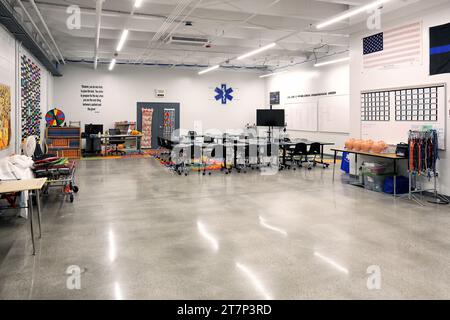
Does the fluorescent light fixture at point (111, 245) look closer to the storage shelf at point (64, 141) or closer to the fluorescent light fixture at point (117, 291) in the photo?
the fluorescent light fixture at point (117, 291)

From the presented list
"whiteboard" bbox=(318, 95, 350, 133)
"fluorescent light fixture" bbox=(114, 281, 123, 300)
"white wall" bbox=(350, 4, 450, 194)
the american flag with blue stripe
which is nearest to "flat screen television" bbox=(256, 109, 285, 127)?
"whiteboard" bbox=(318, 95, 350, 133)

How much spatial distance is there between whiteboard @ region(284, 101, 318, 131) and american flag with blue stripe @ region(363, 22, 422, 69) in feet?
19.1

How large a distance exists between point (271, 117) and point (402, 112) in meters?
4.38

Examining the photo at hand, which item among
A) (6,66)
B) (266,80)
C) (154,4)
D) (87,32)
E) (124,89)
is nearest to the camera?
(6,66)

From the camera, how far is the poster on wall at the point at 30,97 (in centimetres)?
798

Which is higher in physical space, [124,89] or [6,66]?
[124,89]

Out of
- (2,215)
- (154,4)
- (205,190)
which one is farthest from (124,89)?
(2,215)

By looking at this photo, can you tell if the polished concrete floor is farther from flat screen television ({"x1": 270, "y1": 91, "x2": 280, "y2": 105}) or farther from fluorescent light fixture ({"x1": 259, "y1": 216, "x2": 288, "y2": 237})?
flat screen television ({"x1": 270, "y1": 91, "x2": 280, "y2": 105})

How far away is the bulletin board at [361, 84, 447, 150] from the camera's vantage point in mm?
6000

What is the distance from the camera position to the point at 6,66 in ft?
21.1

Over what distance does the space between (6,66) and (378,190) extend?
23.1 feet

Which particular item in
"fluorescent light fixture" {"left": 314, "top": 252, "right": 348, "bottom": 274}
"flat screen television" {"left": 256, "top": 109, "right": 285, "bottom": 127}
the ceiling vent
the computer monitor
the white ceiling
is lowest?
"fluorescent light fixture" {"left": 314, "top": 252, "right": 348, "bottom": 274}

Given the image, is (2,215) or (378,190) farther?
(378,190)

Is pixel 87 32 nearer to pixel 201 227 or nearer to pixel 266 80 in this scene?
pixel 201 227
